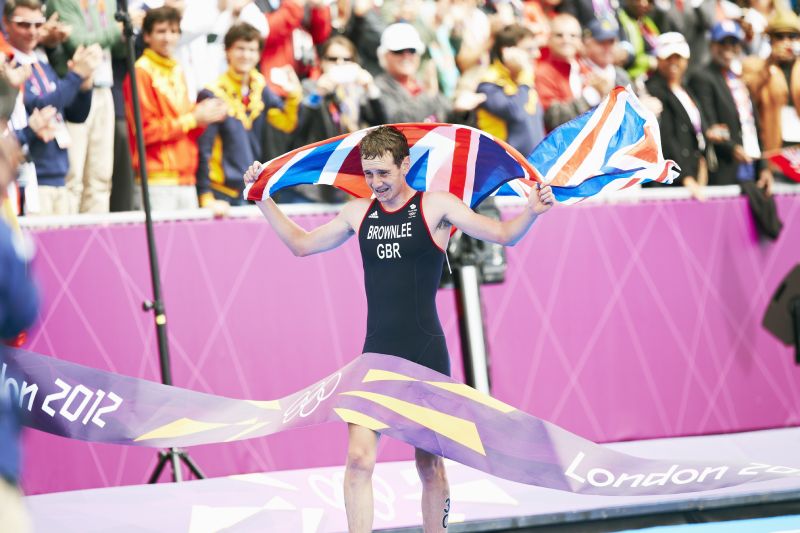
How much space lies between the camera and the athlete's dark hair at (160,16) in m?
8.37

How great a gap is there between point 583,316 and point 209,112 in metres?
3.22

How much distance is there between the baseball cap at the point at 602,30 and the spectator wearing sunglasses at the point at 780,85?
4.70 feet

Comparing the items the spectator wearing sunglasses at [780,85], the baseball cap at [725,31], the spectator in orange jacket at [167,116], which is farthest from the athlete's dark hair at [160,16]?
the spectator wearing sunglasses at [780,85]

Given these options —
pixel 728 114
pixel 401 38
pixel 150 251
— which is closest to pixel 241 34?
pixel 401 38

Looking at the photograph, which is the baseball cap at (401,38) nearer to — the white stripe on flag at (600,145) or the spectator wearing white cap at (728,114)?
the spectator wearing white cap at (728,114)

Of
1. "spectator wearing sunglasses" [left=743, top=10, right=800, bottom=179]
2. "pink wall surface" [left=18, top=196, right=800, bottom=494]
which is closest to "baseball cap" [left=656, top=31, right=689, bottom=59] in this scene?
"spectator wearing sunglasses" [left=743, top=10, right=800, bottom=179]

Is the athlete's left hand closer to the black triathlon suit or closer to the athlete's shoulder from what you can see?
the athlete's shoulder

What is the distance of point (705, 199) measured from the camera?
979 cm

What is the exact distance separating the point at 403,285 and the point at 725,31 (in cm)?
622

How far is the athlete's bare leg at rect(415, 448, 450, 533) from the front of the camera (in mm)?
5793

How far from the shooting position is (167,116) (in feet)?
27.3

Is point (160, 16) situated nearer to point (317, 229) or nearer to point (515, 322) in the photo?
point (317, 229)

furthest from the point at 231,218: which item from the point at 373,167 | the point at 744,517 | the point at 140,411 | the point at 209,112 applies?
the point at 744,517

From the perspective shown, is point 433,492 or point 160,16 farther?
point 160,16
